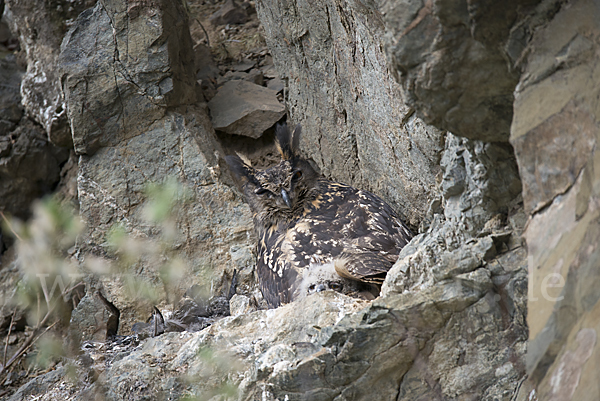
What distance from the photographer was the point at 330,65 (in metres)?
4.10

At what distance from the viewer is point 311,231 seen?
12.1ft

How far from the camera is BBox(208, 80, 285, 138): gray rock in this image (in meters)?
4.97

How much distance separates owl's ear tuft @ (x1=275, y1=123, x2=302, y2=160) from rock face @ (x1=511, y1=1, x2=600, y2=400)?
243 centimetres

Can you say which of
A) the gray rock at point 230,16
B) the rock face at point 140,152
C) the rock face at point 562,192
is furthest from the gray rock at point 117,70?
the rock face at point 562,192

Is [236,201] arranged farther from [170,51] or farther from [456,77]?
[456,77]

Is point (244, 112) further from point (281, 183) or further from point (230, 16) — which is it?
point (230, 16)

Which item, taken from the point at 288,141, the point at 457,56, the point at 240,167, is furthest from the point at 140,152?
the point at 457,56

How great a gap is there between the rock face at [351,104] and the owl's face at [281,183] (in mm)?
449

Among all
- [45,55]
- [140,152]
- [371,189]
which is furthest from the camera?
[45,55]

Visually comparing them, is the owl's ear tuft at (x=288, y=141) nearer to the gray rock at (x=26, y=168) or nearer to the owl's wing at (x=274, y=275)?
the owl's wing at (x=274, y=275)

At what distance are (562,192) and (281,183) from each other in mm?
2467

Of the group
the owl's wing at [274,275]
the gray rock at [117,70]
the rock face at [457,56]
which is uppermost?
the gray rock at [117,70]

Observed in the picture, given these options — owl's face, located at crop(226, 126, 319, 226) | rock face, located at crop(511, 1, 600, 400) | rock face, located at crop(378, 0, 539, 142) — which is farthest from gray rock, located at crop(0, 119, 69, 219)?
rock face, located at crop(511, 1, 600, 400)

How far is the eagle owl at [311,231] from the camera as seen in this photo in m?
3.24
